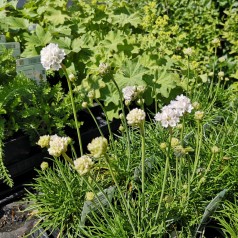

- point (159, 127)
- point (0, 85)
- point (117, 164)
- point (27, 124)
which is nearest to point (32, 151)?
point (27, 124)

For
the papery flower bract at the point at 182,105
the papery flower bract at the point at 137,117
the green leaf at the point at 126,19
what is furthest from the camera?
the green leaf at the point at 126,19

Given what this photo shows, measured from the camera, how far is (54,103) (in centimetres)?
247

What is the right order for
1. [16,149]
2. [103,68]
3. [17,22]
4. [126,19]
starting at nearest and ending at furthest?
[103,68], [16,149], [17,22], [126,19]

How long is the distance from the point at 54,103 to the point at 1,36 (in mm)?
612

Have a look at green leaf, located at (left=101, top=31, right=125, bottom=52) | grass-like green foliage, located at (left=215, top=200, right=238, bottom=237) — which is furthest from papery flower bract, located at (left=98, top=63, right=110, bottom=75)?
green leaf, located at (left=101, top=31, right=125, bottom=52)

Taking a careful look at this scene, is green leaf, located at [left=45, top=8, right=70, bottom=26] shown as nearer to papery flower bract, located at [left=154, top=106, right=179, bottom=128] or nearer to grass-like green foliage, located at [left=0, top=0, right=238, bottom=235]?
grass-like green foliage, located at [left=0, top=0, right=238, bottom=235]

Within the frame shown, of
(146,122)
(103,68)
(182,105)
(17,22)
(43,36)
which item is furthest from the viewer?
(17,22)

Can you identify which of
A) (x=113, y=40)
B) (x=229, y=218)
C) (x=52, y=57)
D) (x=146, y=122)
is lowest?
(x=229, y=218)

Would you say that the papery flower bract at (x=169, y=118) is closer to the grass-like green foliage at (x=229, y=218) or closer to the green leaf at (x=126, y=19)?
the grass-like green foliage at (x=229, y=218)

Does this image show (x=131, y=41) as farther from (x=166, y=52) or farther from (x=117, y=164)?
(x=117, y=164)

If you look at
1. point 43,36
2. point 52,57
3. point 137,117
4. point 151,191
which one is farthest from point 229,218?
point 43,36

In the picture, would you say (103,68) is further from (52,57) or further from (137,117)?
(137,117)

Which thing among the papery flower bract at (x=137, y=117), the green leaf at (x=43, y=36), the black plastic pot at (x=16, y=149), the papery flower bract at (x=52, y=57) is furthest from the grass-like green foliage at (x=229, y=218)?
the green leaf at (x=43, y=36)

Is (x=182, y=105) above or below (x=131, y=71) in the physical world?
above
